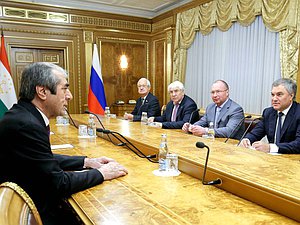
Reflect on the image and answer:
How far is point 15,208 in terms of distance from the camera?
0.64 meters

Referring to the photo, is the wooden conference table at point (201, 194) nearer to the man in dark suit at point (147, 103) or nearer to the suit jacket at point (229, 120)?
the suit jacket at point (229, 120)

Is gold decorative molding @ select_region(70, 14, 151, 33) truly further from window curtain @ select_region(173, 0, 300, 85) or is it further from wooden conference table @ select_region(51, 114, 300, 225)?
wooden conference table @ select_region(51, 114, 300, 225)

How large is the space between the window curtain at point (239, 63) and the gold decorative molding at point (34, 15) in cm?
259

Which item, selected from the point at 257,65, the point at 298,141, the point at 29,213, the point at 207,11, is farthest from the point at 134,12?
the point at 29,213

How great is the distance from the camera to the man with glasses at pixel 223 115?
284cm

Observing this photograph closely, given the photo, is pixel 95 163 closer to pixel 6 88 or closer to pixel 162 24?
pixel 6 88

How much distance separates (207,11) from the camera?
468 cm

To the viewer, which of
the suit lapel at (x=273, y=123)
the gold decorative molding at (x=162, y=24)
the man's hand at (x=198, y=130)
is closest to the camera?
the suit lapel at (x=273, y=123)

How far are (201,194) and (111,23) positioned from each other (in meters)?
5.33

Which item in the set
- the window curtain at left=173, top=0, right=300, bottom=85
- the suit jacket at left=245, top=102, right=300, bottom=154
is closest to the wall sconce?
the window curtain at left=173, top=0, right=300, bottom=85

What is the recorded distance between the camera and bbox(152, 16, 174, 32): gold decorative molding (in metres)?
5.66

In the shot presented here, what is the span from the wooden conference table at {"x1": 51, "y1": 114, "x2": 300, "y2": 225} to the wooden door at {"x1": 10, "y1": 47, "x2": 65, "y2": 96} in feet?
14.6

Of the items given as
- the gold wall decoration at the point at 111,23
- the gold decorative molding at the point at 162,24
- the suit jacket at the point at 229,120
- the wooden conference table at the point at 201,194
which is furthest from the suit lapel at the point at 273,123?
the gold wall decoration at the point at 111,23

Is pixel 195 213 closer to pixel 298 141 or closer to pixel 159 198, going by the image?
pixel 159 198
